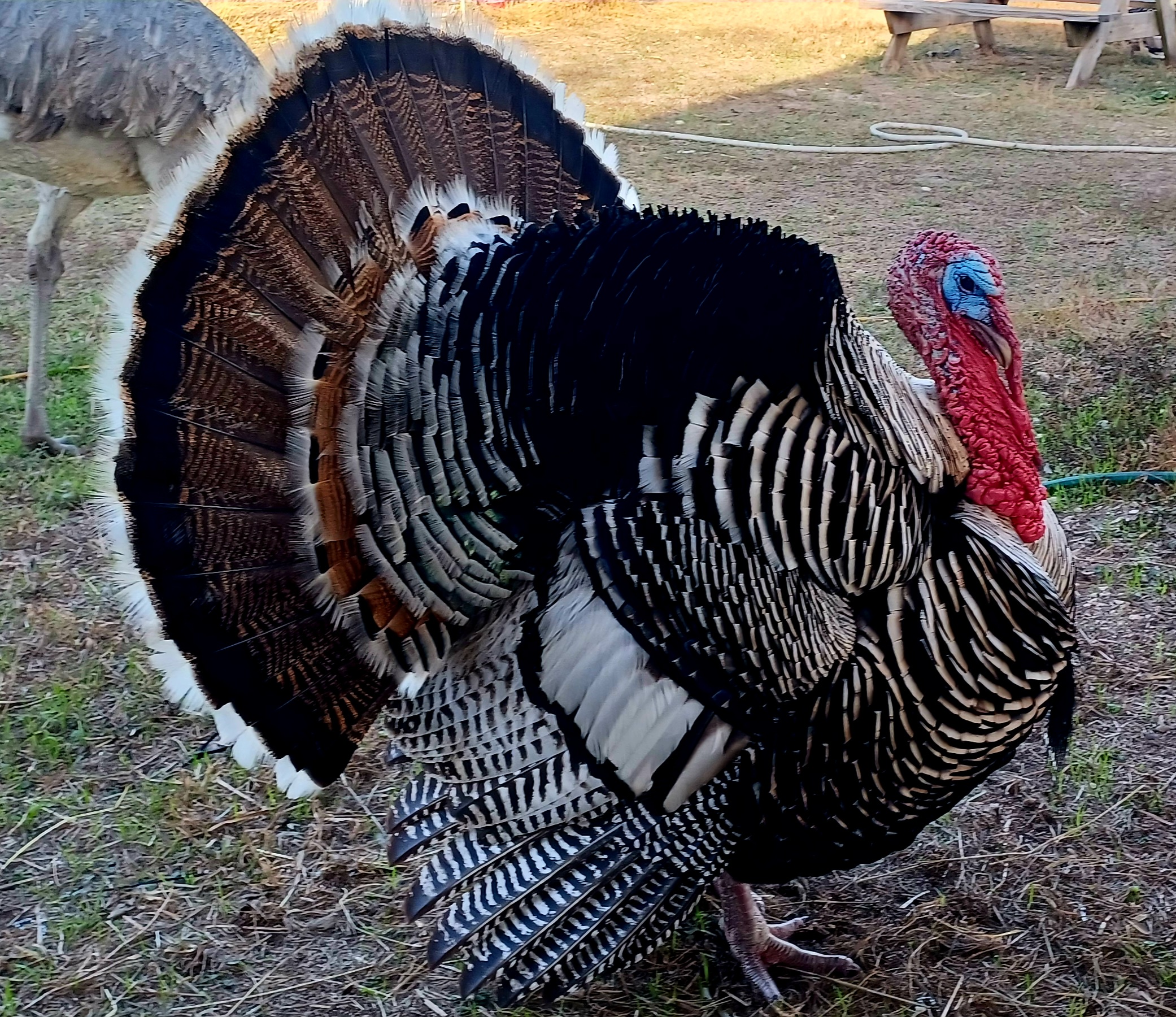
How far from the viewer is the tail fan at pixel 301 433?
219 centimetres

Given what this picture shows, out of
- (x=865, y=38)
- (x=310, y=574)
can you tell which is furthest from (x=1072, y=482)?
(x=865, y=38)

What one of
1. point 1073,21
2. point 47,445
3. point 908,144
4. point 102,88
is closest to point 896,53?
point 1073,21

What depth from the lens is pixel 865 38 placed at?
13.4 m

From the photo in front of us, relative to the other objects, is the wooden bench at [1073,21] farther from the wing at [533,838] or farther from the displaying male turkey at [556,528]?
the wing at [533,838]

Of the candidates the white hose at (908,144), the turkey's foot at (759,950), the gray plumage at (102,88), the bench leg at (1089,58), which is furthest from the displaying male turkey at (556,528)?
the bench leg at (1089,58)

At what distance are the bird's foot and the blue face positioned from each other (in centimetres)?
373

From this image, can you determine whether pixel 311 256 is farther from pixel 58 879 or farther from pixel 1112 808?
pixel 1112 808

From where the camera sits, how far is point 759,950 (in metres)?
2.74

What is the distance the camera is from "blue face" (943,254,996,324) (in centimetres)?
254

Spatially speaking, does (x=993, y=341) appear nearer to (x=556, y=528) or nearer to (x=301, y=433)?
(x=556, y=528)

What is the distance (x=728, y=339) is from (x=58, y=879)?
6.91ft

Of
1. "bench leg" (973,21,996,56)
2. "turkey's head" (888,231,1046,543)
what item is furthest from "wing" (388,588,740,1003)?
"bench leg" (973,21,996,56)

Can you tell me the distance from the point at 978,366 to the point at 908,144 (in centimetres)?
738

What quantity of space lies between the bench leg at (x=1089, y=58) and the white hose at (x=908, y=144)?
2.21m
